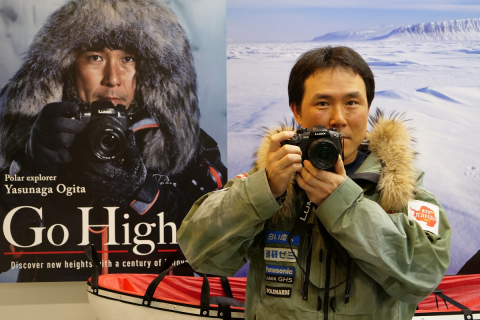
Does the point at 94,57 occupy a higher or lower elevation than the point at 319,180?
higher

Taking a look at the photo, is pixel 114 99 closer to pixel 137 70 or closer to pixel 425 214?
pixel 137 70

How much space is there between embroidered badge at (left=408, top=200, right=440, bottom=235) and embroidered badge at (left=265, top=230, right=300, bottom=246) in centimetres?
23

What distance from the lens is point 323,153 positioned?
86 centimetres

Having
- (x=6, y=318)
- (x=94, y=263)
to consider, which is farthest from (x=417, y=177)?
(x=6, y=318)

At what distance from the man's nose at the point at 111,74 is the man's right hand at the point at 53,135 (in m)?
0.17

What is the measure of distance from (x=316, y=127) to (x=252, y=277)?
0.35 m

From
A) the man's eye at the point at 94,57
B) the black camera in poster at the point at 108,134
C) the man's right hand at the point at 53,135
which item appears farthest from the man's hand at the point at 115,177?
the man's eye at the point at 94,57

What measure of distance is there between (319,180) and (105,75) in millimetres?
1420

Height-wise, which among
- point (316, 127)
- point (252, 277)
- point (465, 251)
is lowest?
point (465, 251)

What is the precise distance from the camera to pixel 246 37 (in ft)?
7.03

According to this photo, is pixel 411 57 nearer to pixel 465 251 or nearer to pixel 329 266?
pixel 465 251

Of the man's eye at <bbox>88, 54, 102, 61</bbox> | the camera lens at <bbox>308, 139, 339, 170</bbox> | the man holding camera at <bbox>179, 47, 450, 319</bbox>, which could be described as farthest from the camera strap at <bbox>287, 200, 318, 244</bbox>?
the man's eye at <bbox>88, 54, 102, 61</bbox>

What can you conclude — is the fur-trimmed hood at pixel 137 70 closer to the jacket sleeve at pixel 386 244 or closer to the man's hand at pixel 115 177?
the man's hand at pixel 115 177

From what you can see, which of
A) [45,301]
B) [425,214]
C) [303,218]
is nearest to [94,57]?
[45,301]
